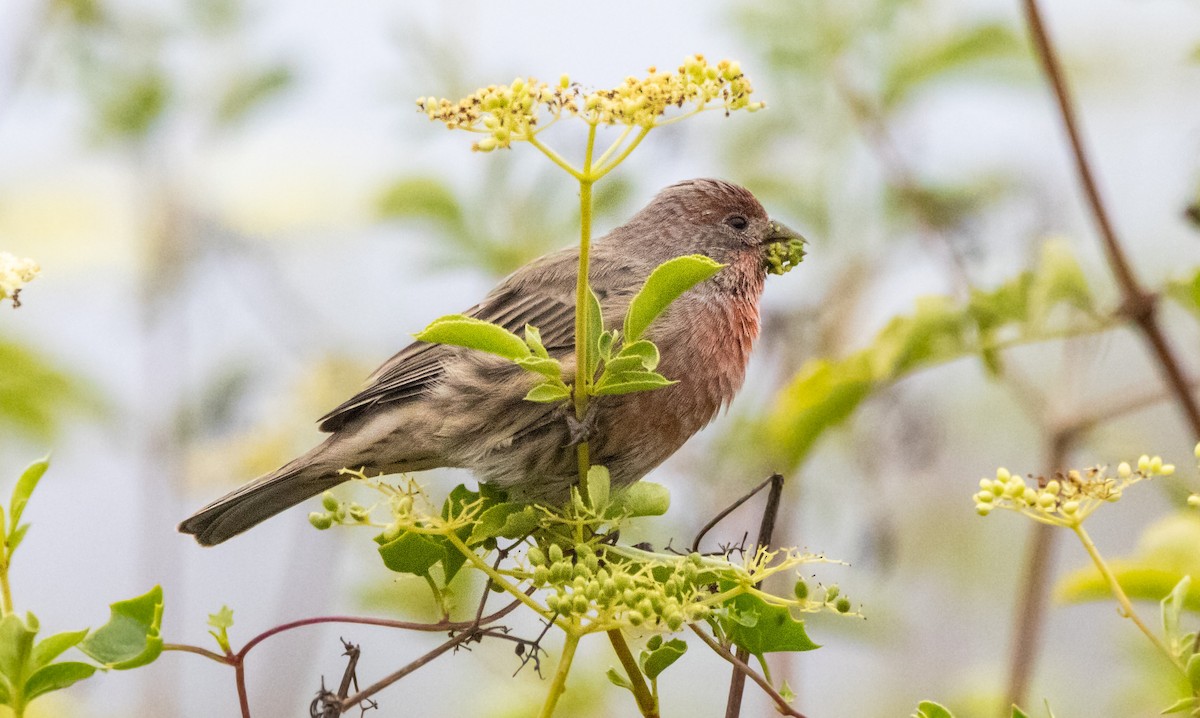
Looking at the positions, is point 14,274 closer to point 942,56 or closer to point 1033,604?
point 1033,604

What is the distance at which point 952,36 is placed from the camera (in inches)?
138

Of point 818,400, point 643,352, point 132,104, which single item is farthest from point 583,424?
point 132,104

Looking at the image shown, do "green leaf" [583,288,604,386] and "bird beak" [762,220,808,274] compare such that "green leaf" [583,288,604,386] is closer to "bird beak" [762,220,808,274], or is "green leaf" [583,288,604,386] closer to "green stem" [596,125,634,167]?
"green stem" [596,125,634,167]

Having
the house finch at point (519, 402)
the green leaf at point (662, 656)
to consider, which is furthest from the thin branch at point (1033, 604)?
the green leaf at point (662, 656)

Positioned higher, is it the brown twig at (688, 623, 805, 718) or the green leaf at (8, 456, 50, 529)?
the green leaf at (8, 456, 50, 529)

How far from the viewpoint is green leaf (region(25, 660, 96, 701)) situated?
1.47 metres

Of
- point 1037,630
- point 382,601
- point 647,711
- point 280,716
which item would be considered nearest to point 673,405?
point 1037,630

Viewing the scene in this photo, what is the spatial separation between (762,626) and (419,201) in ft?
7.44

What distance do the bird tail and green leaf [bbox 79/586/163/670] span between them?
5.19 feet

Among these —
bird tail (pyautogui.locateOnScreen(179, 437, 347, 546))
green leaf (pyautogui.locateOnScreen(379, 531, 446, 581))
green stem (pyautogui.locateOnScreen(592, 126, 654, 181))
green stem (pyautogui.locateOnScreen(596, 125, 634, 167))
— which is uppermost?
bird tail (pyautogui.locateOnScreen(179, 437, 347, 546))

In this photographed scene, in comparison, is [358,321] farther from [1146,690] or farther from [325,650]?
[1146,690]

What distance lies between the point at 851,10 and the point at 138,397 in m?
2.67

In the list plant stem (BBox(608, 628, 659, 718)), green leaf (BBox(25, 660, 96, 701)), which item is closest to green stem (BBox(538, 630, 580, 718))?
plant stem (BBox(608, 628, 659, 718))

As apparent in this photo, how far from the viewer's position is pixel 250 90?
13.6ft
